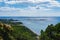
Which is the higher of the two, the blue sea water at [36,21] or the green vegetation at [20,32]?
the blue sea water at [36,21]

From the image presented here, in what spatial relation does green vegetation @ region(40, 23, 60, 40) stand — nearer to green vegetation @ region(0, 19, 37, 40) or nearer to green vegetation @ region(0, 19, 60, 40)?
green vegetation @ region(0, 19, 60, 40)

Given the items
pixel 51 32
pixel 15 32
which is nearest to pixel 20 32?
pixel 15 32

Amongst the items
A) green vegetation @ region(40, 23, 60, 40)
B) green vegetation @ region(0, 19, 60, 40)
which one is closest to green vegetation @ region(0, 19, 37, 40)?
green vegetation @ region(0, 19, 60, 40)

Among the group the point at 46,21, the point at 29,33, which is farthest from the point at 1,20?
the point at 46,21

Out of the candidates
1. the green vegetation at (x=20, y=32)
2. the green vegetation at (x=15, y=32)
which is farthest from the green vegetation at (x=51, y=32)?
the green vegetation at (x=15, y=32)

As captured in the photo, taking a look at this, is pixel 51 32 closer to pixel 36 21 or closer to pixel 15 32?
pixel 36 21

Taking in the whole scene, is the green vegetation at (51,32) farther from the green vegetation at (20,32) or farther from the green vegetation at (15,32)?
the green vegetation at (15,32)
